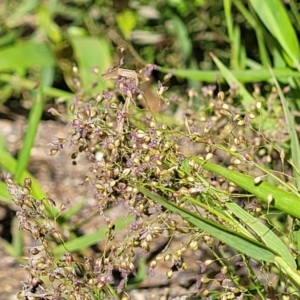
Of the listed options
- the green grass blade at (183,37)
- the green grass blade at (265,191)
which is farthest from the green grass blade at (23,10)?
the green grass blade at (265,191)

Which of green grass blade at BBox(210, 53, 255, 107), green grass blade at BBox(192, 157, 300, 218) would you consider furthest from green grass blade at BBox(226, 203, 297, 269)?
green grass blade at BBox(210, 53, 255, 107)

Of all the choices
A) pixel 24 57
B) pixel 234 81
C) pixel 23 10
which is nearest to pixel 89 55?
pixel 24 57

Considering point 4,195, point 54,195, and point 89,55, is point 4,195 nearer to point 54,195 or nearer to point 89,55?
point 54,195

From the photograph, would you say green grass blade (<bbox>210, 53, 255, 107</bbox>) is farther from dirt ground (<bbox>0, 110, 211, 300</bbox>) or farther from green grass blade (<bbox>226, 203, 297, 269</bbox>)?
green grass blade (<bbox>226, 203, 297, 269</bbox>)

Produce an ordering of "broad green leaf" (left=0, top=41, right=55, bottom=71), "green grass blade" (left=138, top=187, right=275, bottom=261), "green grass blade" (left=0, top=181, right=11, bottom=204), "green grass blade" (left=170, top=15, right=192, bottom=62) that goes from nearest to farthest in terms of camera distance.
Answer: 1. "green grass blade" (left=138, top=187, right=275, bottom=261)
2. "green grass blade" (left=0, top=181, right=11, bottom=204)
3. "broad green leaf" (left=0, top=41, right=55, bottom=71)
4. "green grass blade" (left=170, top=15, right=192, bottom=62)

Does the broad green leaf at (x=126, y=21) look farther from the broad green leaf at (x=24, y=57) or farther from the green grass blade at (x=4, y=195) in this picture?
the green grass blade at (x=4, y=195)
